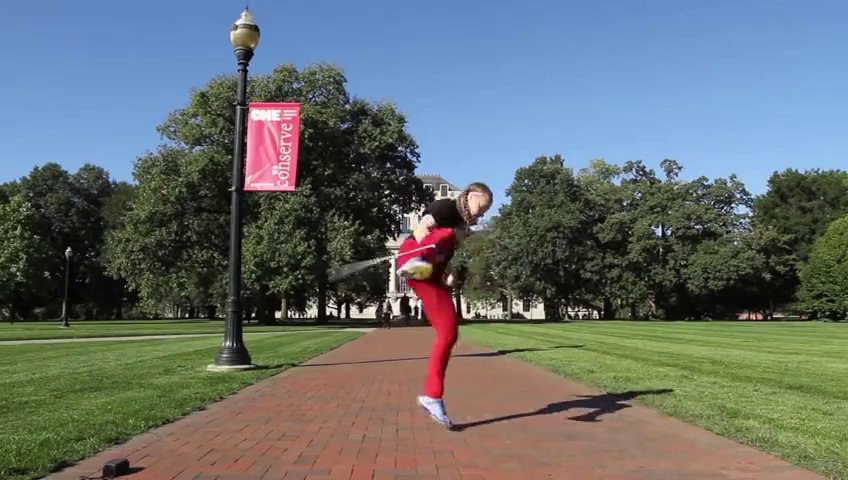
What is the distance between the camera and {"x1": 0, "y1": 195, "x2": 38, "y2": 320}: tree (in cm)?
5503

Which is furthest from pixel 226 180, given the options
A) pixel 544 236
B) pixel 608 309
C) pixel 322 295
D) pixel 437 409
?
pixel 608 309

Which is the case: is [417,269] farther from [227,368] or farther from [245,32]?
[245,32]

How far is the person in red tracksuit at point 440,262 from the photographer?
641 centimetres

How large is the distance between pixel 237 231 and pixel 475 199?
23.9 ft

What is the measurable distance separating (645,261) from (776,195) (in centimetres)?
2173

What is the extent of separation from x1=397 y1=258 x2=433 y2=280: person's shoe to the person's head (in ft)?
2.04

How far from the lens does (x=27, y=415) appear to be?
6.95 metres

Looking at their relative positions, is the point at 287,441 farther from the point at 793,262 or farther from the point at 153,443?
the point at 793,262

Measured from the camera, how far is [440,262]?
6426 mm

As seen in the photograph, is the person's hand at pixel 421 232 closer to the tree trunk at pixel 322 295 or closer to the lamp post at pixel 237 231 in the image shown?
the lamp post at pixel 237 231

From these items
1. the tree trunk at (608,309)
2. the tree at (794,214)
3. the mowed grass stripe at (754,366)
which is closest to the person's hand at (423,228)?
the mowed grass stripe at (754,366)

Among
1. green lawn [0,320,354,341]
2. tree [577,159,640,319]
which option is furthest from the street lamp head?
tree [577,159,640,319]

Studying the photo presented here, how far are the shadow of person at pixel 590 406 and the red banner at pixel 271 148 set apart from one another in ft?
20.9

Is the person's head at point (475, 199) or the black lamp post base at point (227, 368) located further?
the black lamp post base at point (227, 368)
